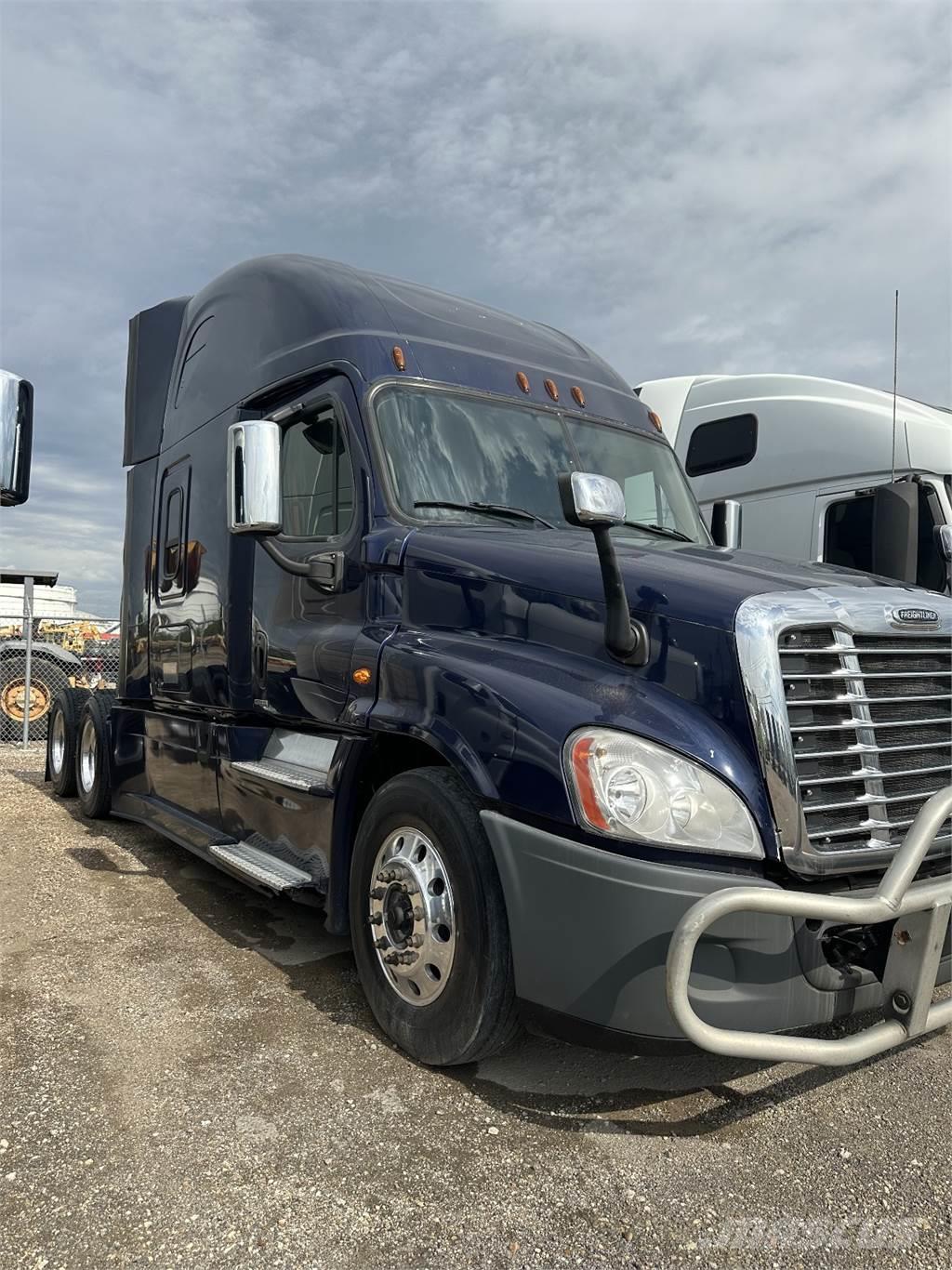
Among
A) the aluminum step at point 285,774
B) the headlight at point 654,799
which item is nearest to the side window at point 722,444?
the aluminum step at point 285,774

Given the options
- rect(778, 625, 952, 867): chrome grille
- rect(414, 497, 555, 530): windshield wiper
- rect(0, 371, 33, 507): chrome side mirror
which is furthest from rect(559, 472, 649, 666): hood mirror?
rect(0, 371, 33, 507): chrome side mirror

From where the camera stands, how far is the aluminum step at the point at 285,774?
3969 mm

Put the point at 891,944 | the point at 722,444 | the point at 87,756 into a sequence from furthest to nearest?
the point at 722,444, the point at 87,756, the point at 891,944

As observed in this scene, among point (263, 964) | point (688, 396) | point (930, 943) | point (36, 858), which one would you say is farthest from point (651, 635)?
point (688, 396)

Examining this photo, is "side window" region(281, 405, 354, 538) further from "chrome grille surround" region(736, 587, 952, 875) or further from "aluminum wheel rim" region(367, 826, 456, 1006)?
"chrome grille surround" region(736, 587, 952, 875)

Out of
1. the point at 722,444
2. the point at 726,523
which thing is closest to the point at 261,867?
the point at 726,523

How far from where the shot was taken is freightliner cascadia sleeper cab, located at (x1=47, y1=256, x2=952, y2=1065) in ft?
8.66

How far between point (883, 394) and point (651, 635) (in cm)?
499

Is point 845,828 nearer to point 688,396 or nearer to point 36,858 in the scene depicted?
point 36,858

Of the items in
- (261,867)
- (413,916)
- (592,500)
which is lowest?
(261,867)

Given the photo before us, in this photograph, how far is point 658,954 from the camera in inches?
102

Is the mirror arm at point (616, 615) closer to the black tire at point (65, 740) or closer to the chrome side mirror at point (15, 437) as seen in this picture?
the chrome side mirror at point (15, 437)

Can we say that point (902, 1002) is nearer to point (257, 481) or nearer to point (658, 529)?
point (658, 529)

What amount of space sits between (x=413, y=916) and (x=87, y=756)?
5159 mm
